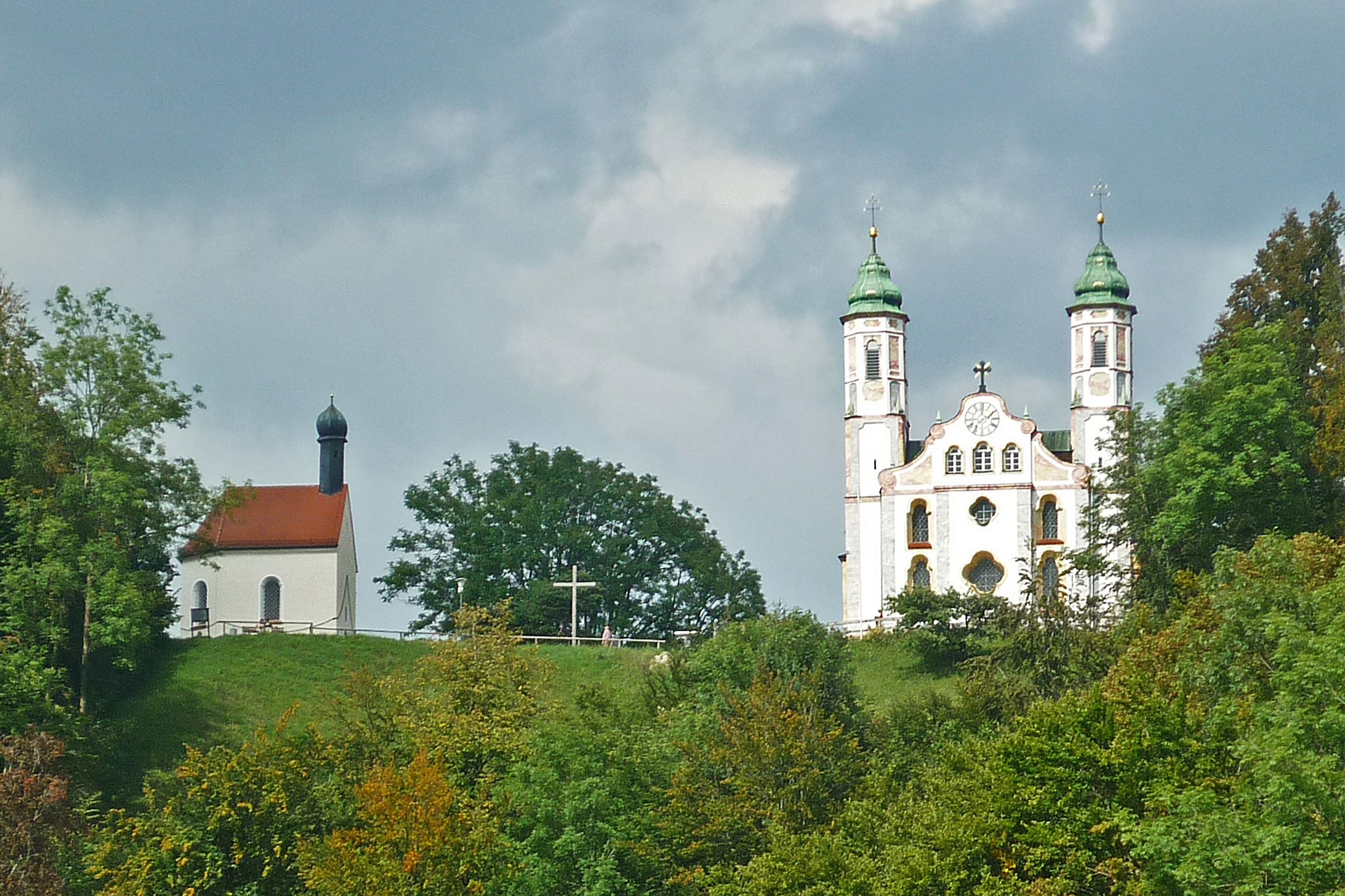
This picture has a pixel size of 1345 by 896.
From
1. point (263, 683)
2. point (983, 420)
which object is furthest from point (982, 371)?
point (263, 683)

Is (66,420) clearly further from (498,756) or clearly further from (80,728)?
(498,756)

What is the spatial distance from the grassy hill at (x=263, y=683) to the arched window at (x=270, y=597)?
11.4m

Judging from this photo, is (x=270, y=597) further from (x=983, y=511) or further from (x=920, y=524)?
(x=983, y=511)

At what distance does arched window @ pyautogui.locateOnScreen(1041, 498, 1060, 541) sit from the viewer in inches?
3017

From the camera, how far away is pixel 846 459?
79.2m

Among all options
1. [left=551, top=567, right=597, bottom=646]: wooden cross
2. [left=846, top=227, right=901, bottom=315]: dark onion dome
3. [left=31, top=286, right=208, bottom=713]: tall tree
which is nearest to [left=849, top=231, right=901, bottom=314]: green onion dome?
[left=846, top=227, right=901, bottom=315]: dark onion dome

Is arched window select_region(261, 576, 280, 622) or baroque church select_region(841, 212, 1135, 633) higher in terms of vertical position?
baroque church select_region(841, 212, 1135, 633)

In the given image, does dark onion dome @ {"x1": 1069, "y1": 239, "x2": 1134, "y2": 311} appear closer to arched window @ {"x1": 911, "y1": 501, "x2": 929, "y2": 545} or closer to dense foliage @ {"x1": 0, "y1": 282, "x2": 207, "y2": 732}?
arched window @ {"x1": 911, "y1": 501, "x2": 929, "y2": 545}

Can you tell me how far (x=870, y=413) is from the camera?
261 feet

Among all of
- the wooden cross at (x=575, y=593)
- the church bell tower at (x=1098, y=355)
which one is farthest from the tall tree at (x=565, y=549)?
the church bell tower at (x=1098, y=355)

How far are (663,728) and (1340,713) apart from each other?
52.5 feet

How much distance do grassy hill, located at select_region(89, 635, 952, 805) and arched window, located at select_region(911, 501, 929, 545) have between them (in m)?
15.6

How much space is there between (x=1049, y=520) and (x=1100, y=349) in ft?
20.1

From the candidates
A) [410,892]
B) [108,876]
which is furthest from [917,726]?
[108,876]
